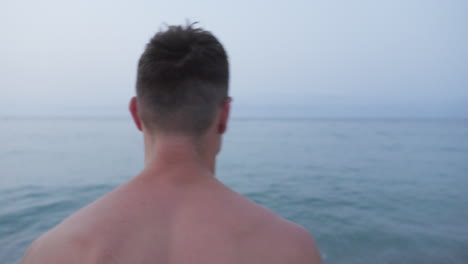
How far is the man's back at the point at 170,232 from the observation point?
117 centimetres

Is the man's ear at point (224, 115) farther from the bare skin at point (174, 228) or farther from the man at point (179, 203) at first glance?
the bare skin at point (174, 228)

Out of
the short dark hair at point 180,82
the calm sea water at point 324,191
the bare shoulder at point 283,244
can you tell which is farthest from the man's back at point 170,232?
the calm sea water at point 324,191

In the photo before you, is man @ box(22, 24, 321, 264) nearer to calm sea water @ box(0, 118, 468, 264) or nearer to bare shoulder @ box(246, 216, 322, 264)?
bare shoulder @ box(246, 216, 322, 264)

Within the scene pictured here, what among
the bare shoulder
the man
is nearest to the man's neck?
the man

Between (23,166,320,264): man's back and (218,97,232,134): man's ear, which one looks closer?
(23,166,320,264): man's back

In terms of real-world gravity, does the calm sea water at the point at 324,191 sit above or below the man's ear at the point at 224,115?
below

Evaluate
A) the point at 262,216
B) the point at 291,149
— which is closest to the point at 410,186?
the point at 291,149

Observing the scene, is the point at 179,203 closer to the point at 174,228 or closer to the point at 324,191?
the point at 174,228

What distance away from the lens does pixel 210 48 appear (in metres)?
1.38

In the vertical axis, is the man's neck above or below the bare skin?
above

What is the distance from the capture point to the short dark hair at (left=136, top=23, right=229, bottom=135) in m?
1.34

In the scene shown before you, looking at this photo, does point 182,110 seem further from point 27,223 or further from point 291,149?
point 291,149

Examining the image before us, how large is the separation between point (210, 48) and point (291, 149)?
765 inches

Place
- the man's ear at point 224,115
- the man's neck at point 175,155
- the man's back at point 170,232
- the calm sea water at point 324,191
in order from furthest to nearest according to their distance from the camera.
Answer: the calm sea water at point 324,191 < the man's ear at point 224,115 < the man's neck at point 175,155 < the man's back at point 170,232
